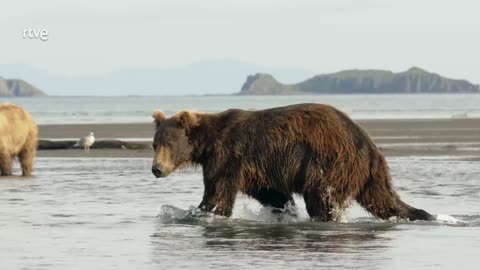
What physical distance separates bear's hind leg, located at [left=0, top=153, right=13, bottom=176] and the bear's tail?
990cm

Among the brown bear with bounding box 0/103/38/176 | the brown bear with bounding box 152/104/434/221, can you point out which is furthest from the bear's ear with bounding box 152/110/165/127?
the brown bear with bounding box 0/103/38/176

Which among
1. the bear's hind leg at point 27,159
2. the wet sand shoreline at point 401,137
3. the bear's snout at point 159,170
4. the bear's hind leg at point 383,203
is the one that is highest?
the bear's snout at point 159,170

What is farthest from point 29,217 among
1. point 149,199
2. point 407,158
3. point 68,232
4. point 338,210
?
point 407,158

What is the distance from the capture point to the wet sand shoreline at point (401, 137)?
26.7 m

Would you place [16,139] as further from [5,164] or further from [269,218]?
[269,218]

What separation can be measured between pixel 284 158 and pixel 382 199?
110 centimetres

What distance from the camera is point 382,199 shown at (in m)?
12.4

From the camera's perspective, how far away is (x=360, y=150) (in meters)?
12.2

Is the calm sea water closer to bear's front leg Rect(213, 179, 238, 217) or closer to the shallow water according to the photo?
the shallow water

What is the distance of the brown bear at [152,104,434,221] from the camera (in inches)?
479

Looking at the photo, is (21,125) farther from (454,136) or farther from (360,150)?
(454,136)

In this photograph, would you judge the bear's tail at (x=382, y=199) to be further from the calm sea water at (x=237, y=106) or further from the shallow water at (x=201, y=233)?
the calm sea water at (x=237, y=106)

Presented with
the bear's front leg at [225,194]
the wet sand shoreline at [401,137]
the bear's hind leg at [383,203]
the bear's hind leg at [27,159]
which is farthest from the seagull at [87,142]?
the bear's hind leg at [383,203]

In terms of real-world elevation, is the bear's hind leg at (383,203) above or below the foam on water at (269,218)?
above
